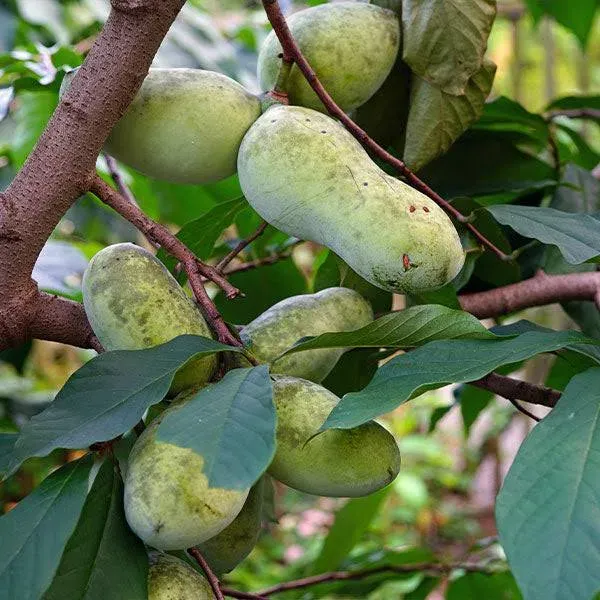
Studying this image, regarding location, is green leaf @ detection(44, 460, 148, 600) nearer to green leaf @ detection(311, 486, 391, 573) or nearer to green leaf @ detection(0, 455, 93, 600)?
green leaf @ detection(0, 455, 93, 600)

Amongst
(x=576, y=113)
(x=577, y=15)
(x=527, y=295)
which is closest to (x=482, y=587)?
(x=527, y=295)

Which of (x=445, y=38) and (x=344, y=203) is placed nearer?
(x=344, y=203)

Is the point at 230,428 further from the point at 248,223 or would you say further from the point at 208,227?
the point at 248,223

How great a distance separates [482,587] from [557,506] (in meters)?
0.74

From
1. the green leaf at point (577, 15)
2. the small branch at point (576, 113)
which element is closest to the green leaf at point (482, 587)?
the small branch at point (576, 113)

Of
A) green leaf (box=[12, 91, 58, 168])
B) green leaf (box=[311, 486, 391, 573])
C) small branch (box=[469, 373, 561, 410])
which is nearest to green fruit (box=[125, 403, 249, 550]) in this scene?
small branch (box=[469, 373, 561, 410])

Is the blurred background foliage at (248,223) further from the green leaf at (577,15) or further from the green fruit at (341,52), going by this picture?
the green fruit at (341,52)

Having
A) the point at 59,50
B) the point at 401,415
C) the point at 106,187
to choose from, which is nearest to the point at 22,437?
the point at 106,187

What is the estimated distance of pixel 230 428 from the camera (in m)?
0.48

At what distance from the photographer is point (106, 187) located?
616 millimetres

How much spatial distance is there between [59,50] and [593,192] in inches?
25.2

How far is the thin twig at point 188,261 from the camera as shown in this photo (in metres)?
0.59

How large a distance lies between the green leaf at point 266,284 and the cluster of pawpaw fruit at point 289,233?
0.82 ft

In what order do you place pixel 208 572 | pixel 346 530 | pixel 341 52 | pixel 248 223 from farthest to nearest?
pixel 346 530 → pixel 248 223 → pixel 341 52 → pixel 208 572
